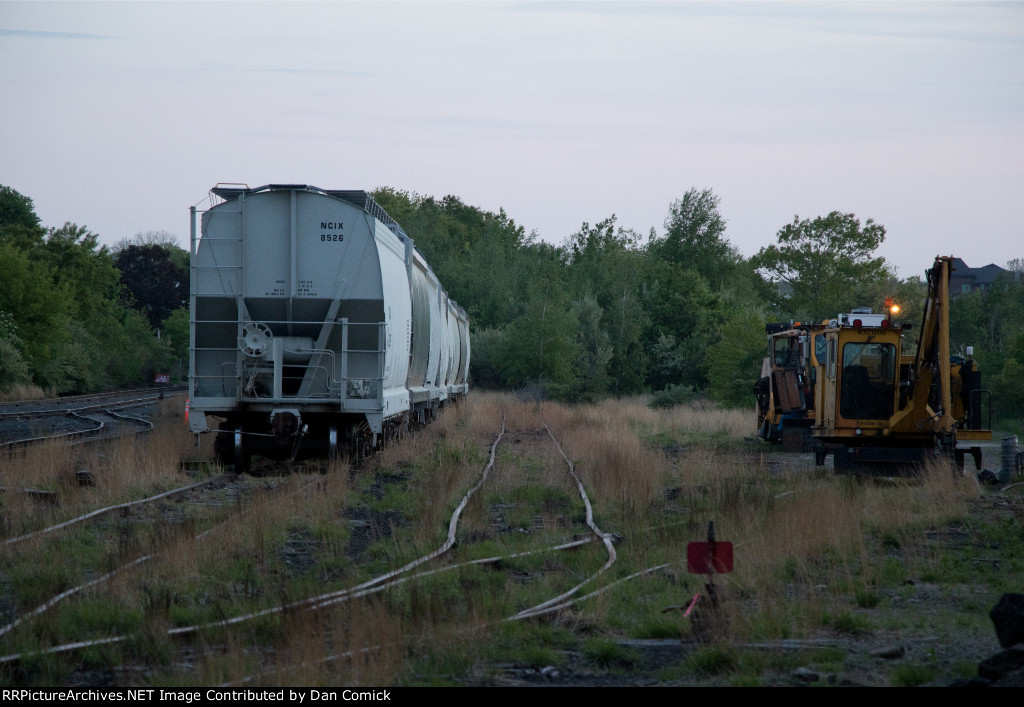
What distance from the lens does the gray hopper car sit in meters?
15.4

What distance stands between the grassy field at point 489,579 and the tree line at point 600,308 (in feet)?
75.8

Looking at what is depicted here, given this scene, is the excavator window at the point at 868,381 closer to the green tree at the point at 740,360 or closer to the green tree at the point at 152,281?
the green tree at the point at 740,360

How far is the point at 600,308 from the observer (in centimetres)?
5519

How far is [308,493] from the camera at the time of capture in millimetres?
13117

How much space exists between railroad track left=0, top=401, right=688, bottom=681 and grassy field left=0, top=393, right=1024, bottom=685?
36mm

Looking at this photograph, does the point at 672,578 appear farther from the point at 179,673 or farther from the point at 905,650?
the point at 179,673

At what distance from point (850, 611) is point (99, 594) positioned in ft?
18.8

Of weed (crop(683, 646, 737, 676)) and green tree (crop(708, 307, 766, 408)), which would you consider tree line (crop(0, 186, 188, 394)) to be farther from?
weed (crop(683, 646, 737, 676))

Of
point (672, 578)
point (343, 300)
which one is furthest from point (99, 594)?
point (343, 300)

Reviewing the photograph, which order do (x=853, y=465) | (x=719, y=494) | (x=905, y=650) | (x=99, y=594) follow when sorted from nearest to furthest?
(x=905, y=650), (x=99, y=594), (x=719, y=494), (x=853, y=465)

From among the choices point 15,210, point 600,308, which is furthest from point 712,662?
point 15,210

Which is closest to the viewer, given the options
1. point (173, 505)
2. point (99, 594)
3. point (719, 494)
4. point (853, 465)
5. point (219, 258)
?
point (99, 594)

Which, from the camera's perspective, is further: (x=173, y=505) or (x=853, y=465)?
(x=853, y=465)

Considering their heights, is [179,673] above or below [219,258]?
below
